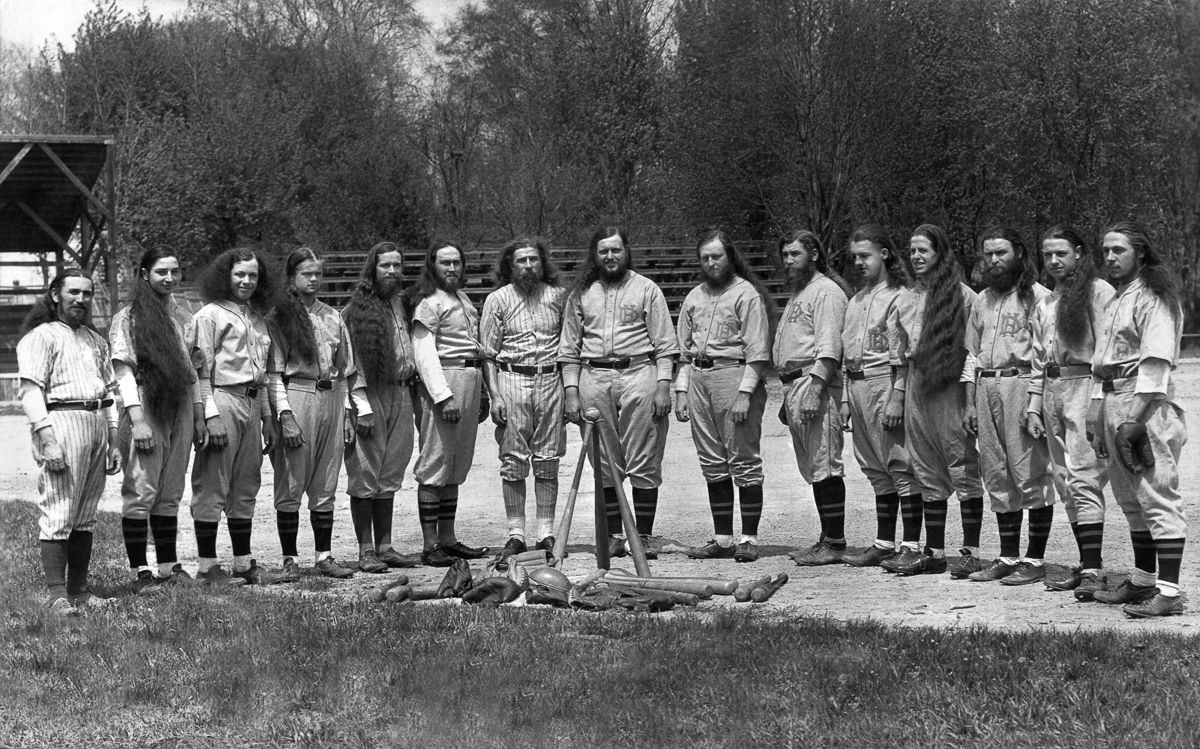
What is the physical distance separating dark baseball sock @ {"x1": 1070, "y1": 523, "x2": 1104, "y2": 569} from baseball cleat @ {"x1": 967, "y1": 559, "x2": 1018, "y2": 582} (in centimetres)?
45

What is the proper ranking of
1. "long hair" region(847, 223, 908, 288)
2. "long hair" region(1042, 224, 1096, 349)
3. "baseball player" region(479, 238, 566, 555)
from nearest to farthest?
"long hair" region(1042, 224, 1096, 349), "long hair" region(847, 223, 908, 288), "baseball player" region(479, 238, 566, 555)

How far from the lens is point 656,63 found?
40.2 metres

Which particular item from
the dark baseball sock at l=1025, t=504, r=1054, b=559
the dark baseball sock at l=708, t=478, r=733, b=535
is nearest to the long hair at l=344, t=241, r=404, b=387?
the dark baseball sock at l=708, t=478, r=733, b=535

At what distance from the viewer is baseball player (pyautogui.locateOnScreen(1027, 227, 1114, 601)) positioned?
25.0ft

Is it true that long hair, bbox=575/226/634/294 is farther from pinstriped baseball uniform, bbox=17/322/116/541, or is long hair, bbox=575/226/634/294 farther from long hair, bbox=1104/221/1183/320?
long hair, bbox=1104/221/1183/320

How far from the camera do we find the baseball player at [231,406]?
27.6 ft

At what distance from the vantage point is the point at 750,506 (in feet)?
30.1

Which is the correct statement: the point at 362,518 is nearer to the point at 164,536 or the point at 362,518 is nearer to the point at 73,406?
the point at 164,536

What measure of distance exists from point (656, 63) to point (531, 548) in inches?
1274

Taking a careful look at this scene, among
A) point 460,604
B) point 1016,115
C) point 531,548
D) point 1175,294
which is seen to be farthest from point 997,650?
point 1016,115

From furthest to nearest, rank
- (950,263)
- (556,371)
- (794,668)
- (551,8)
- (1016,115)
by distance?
1. (551,8)
2. (1016,115)
3. (556,371)
4. (950,263)
5. (794,668)

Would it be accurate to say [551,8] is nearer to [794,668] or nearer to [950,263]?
[950,263]

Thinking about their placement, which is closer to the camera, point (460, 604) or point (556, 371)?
point (460, 604)

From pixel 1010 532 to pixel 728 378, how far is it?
6.50 ft
